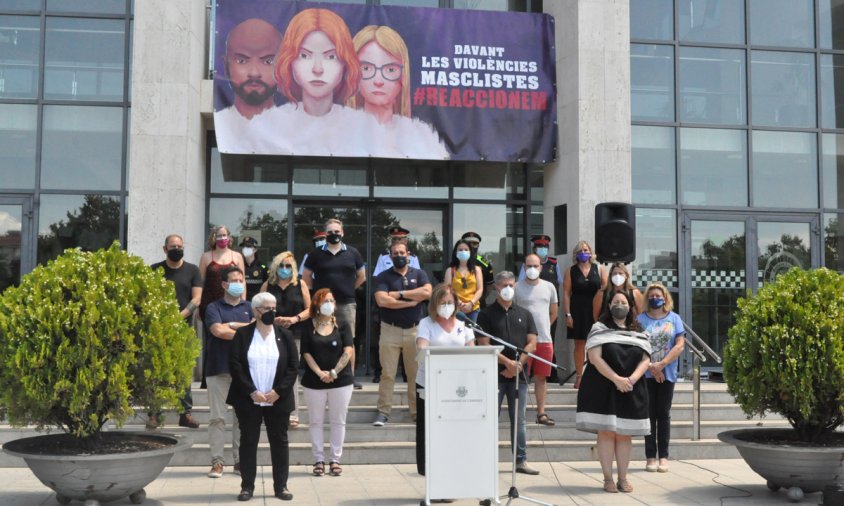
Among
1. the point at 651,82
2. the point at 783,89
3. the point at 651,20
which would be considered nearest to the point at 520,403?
the point at 651,82

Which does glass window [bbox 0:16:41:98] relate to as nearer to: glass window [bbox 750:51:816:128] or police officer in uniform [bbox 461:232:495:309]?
police officer in uniform [bbox 461:232:495:309]

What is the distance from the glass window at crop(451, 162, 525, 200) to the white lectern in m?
7.64

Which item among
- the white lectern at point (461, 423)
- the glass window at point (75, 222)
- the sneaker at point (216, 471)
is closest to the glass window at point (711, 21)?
the glass window at point (75, 222)

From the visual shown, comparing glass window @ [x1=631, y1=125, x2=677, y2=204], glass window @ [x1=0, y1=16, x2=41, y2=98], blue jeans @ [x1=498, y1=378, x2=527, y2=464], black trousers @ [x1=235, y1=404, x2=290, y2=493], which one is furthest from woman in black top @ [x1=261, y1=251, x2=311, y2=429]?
glass window @ [x1=631, y1=125, x2=677, y2=204]

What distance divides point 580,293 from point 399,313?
267cm

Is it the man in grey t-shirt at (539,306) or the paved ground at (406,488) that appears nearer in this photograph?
the paved ground at (406,488)

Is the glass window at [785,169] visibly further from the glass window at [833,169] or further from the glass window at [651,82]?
the glass window at [651,82]

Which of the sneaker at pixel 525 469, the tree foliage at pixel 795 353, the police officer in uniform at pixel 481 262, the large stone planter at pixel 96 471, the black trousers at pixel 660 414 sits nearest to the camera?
the large stone planter at pixel 96 471

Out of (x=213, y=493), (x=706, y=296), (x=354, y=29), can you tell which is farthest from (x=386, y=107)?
(x=213, y=493)

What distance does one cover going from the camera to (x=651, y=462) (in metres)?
10.2

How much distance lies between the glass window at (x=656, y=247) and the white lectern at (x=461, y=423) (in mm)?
7563

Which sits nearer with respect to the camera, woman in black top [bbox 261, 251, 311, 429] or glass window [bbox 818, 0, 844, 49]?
woman in black top [bbox 261, 251, 311, 429]

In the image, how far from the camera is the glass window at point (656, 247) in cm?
1504

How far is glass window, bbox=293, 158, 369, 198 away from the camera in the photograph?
15008 mm
